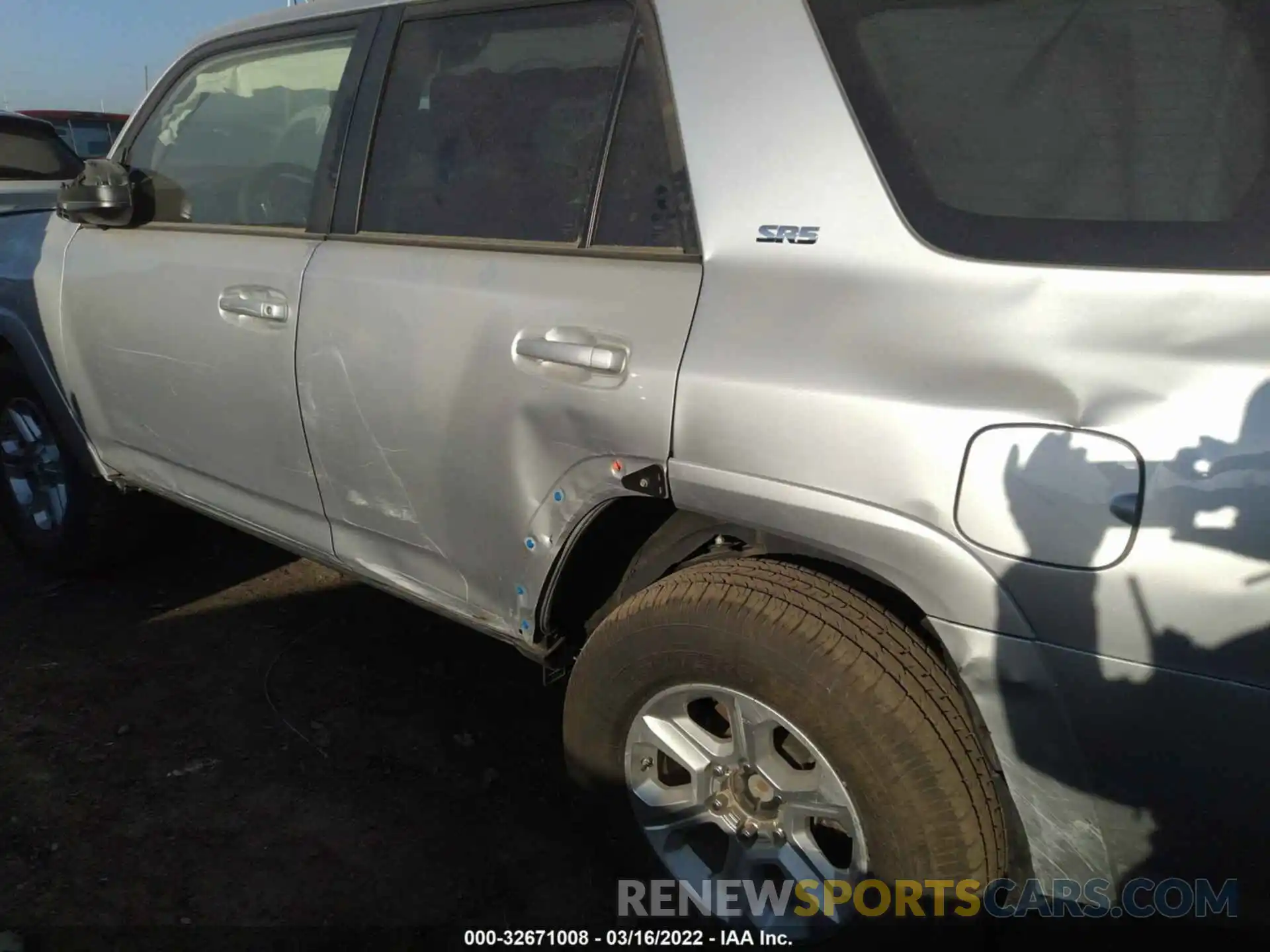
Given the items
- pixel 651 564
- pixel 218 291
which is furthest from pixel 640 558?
pixel 218 291

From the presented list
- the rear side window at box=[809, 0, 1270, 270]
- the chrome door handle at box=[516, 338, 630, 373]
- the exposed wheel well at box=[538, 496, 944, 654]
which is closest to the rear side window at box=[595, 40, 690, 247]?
the chrome door handle at box=[516, 338, 630, 373]

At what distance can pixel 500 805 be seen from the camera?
8.44ft

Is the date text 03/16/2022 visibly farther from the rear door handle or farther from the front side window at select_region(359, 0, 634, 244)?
the front side window at select_region(359, 0, 634, 244)

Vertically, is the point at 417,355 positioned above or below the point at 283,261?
below

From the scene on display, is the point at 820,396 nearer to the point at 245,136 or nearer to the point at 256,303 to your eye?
the point at 256,303

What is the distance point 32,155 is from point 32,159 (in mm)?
32

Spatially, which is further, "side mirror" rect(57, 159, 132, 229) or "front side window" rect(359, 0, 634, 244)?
"side mirror" rect(57, 159, 132, 229)

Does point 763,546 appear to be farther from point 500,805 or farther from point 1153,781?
point 500,805

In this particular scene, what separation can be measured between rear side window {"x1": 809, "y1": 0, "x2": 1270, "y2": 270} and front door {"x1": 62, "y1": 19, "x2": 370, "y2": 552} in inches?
59.3

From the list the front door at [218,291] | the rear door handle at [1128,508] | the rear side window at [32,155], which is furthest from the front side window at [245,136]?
the rear side window at [32,155]

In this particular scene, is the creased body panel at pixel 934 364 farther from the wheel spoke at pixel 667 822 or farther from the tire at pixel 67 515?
the tire at pixel 67 515

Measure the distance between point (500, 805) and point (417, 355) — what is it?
3.94ft

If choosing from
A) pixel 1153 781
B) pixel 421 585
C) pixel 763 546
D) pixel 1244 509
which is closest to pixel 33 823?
pixel 421 585

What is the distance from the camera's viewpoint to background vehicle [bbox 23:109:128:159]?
1026 cm
